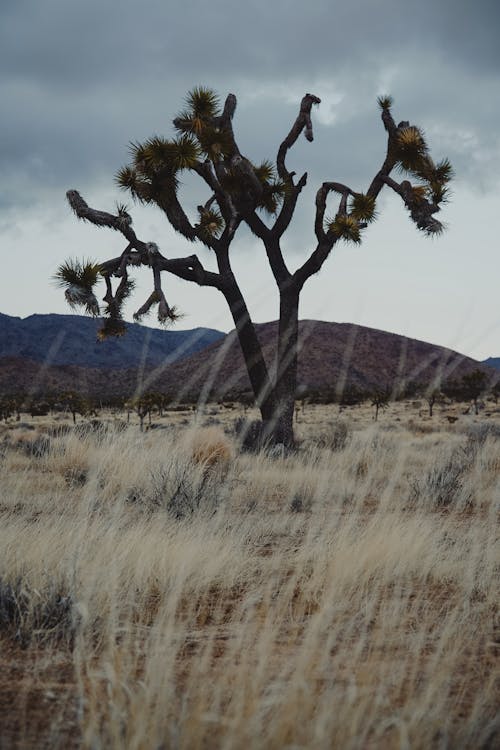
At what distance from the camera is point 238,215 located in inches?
474

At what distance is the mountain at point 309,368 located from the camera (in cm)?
7238

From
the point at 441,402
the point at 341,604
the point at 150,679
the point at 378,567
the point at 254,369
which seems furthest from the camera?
the point at 441,402

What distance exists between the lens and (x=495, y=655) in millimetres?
2711

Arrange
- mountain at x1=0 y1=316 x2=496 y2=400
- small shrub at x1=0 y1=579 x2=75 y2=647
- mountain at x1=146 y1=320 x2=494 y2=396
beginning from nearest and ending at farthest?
small shrub at x1=0 y1=579 x2=75 y2=647 < mountain at x1=146 y1=320 x2=494 y2=396 < mountain at x1=0 y1=316 x2=496 y2=400

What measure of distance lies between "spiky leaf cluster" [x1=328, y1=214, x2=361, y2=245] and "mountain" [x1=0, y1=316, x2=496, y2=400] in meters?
55.4

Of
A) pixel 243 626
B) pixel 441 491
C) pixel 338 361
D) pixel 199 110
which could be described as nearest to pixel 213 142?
pixel 199 110

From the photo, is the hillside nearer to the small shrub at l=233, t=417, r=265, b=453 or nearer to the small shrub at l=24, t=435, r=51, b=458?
the small shrub at l=233, t=417, r=265, b=453

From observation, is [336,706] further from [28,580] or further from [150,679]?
[28,580]

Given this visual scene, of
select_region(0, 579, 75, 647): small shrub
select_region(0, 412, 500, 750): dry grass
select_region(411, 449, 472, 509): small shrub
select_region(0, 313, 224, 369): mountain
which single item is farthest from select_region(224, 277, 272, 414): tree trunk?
select_region(0, 313, 224, 369): mountain

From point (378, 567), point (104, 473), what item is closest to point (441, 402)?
point (104, 473)

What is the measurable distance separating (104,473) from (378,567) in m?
4.22

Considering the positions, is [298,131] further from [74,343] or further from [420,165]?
[74,343]

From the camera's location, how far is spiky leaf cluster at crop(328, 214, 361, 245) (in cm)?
1115

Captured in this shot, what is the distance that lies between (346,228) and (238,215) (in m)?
2.14
